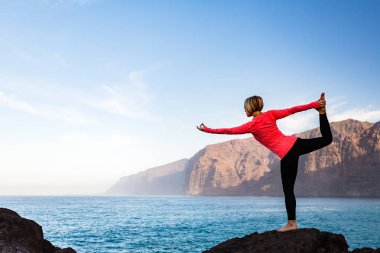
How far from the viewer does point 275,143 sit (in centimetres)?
635

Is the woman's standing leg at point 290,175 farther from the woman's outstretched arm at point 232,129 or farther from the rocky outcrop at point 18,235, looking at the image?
the rocky outcrop at point 18,235

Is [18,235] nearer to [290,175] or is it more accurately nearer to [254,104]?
[254,104]

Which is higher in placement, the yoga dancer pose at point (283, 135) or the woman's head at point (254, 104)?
the woman's head at point (254, 104)

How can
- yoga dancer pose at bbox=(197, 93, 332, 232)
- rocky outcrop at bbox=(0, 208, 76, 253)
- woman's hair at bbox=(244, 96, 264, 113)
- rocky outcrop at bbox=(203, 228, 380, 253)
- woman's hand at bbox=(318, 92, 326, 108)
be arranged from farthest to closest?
1. rocky outcrop at bbox=(0, 208, 76, 253)
2. woman's hair at bbox=(244, 96, 264, 113)
3. yoga dancer pose at bbox=(197, 93, 332, 232)
4. woman's hand at bbox=(318, 92, 326, 108)
5. rocky outcrop at bbox=(203, 228, 380, 253)

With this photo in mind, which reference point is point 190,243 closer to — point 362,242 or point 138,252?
point 138,252

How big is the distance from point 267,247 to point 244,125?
2.00 metres

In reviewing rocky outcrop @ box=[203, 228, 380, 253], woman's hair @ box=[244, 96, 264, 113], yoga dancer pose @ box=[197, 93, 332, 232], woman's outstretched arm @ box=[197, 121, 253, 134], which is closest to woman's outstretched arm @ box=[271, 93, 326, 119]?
yoga dancer pose @ box=[197, 93, 332, 232]

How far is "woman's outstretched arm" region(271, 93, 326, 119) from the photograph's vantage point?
6.12 meters

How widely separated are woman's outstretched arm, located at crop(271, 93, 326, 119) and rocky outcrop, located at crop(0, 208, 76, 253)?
5774 millimetres

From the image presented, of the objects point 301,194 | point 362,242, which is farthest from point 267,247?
point 301,194

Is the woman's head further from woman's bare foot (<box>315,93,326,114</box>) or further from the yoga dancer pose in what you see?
woman's bare foot (<box>315,93,326,114</box>)

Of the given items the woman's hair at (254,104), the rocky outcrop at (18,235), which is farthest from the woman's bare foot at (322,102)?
the rocky outcrop at (18,235)

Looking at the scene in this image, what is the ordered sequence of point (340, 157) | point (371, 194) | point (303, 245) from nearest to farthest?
point (303, 245) → point (371, 194) → point (340, 157)

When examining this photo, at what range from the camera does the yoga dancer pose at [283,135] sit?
622 cm
